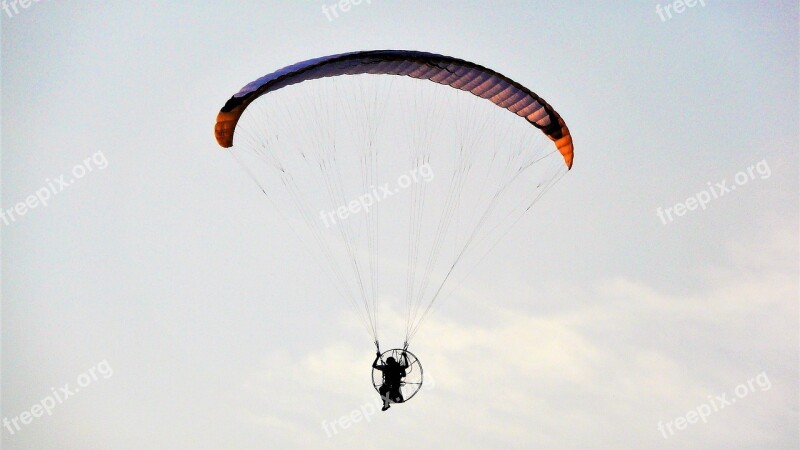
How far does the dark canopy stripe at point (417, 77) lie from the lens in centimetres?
3334

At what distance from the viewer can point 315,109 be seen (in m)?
31.7

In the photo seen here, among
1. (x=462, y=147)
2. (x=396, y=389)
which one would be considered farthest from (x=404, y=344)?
(x=462, y=147)

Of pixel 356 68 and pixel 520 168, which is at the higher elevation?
pixel 356 68

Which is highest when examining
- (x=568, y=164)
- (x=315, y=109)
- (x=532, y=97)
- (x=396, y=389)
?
(x=315, y=109)

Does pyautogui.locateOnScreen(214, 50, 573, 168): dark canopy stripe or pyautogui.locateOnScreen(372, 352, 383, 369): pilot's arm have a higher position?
pyautogui.locateOnScreen(214, 50, 573, 168): dark canopy stripe

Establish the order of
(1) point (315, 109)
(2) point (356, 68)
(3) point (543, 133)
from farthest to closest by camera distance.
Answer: (3) point (543, 133) → (2) point (356, 68) → (1) point (315, 109)

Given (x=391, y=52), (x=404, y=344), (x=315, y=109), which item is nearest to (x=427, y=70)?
(x=391, y=52)

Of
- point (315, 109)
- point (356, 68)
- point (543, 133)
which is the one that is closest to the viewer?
point (315, 109)

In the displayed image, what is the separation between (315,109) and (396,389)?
7.77m

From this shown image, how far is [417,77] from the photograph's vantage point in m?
34.4

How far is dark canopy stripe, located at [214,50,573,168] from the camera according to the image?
109 ft

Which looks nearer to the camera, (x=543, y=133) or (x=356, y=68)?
(x=356, y=68)

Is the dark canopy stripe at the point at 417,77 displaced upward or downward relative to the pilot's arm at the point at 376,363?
upward

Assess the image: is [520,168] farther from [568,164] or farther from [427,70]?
[427,70]
